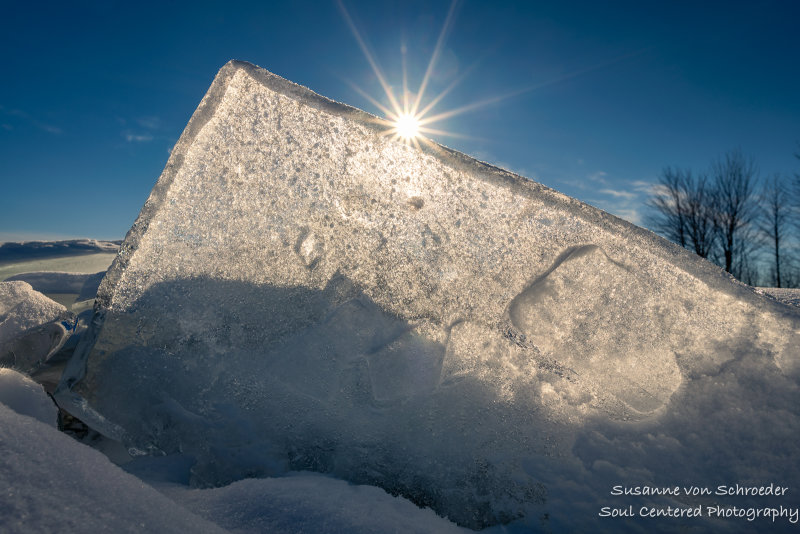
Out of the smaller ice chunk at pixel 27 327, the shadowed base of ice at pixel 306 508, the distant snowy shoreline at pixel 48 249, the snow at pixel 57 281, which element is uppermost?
the distant snowy shoreline at pixel 48 249

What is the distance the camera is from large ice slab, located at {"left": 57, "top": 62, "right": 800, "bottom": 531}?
114 cm

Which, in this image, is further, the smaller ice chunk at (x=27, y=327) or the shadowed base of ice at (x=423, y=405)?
the smaller ice chunk at (x=27, y=327)

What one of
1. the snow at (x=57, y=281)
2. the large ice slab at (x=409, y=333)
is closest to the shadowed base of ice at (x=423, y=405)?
the large ice slab at (x=409, y=333)

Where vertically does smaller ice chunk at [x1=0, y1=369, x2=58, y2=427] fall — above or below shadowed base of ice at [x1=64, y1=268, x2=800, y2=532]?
below

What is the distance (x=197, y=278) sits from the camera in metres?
1.26

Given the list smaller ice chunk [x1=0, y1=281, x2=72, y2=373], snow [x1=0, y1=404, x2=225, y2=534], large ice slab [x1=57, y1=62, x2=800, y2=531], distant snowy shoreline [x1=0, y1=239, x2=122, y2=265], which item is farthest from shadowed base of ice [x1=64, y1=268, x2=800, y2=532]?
distant snowy shoreline [x1=0, y1=239, x2=122, y2=265]

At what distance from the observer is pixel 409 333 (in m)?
1.24

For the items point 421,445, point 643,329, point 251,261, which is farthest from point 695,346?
point 251,261

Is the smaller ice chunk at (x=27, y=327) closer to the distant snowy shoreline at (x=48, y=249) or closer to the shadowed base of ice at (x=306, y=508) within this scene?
the shadowed base of ice at (x=306, y=508)

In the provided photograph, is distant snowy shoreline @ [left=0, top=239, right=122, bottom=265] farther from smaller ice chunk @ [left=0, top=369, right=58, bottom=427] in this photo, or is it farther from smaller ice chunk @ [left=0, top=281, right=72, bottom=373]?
smaller ice chunk @ [left=0, top=369, right=58, bottom=427]

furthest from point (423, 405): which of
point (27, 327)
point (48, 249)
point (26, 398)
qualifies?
point (48, 249)

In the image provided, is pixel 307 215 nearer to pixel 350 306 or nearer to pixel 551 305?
pixel 350 306

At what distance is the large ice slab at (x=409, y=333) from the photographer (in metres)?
1.14

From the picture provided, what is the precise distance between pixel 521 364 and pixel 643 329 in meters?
0.39
